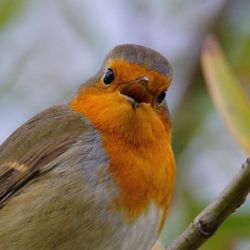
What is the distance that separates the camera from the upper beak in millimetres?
3605

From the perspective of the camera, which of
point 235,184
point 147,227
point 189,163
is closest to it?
point 235,184

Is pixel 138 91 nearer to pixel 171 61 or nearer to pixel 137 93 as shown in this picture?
pixel 137 93

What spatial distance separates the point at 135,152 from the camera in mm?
3621

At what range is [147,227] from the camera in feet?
11.5

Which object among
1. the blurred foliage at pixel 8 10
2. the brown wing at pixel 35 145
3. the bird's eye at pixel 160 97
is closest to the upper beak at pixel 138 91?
the bird's eye at pixel 160 97

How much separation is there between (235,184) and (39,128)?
161cm

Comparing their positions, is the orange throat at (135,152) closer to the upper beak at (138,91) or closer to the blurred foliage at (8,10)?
the upper beak at (138,91)

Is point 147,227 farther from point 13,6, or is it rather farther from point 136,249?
point 13,6

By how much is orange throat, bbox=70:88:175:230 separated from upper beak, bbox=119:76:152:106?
0.10 feet

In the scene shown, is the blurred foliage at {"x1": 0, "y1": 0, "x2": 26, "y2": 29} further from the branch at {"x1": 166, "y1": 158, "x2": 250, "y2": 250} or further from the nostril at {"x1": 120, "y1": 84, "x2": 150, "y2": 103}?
the branch at {"x1": 166, "y1": 158, "x2": 250, "y2": 250}

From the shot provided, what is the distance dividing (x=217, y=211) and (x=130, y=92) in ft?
3.39

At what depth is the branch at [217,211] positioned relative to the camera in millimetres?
2686

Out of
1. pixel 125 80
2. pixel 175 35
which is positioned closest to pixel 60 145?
pixel 125 80

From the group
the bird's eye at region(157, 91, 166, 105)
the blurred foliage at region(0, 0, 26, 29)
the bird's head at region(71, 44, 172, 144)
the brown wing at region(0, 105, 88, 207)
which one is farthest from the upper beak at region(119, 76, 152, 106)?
the blurred foliage at region(0, 0, 26, 29)
